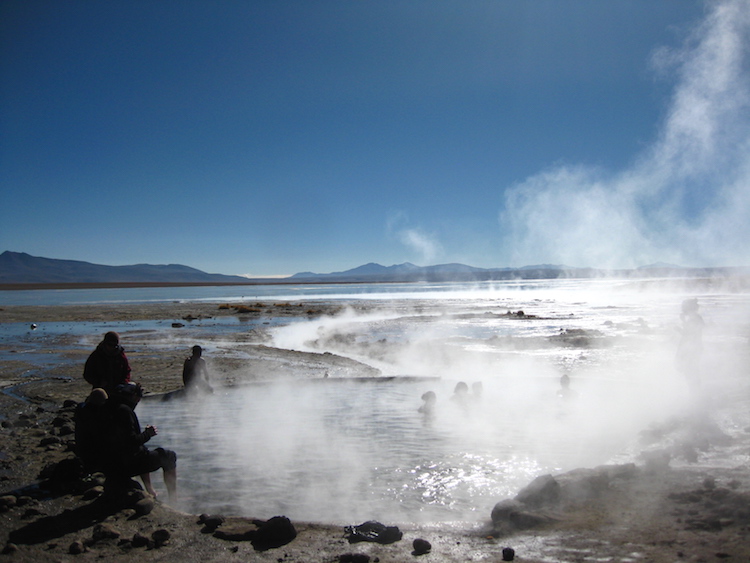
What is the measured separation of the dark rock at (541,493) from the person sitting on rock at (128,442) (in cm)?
397

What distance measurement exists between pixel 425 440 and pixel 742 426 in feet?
17.1

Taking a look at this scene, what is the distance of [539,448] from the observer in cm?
791

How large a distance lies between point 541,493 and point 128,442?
447cm

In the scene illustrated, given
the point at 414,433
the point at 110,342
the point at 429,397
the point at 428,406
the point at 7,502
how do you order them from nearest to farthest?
the point at 7,502 → the point at 110,342 → the point at 414,433 → the point at 428,406 → the point at 429,397

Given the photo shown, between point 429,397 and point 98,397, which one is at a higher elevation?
point 98,397

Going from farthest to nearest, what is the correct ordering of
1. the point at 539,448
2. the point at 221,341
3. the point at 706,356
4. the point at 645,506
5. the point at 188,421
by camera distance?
the point at 221,341
the point at 706,356
the point at 188,421
the point at 539,448
the point at 645,506

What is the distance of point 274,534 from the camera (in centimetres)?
477

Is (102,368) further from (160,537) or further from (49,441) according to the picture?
(160,537)

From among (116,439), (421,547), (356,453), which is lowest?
(356,453)

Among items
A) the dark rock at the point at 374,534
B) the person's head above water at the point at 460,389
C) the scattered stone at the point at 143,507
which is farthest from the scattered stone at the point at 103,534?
the person's head above water at the point at 460,389

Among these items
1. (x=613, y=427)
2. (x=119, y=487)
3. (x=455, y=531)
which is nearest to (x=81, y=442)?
(x=119, y=487)

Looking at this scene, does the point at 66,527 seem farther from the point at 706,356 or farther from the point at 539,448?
the point at 706,356

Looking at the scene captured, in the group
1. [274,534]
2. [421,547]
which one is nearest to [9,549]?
[274,534]

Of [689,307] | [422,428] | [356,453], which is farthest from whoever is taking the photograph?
[689,307]
